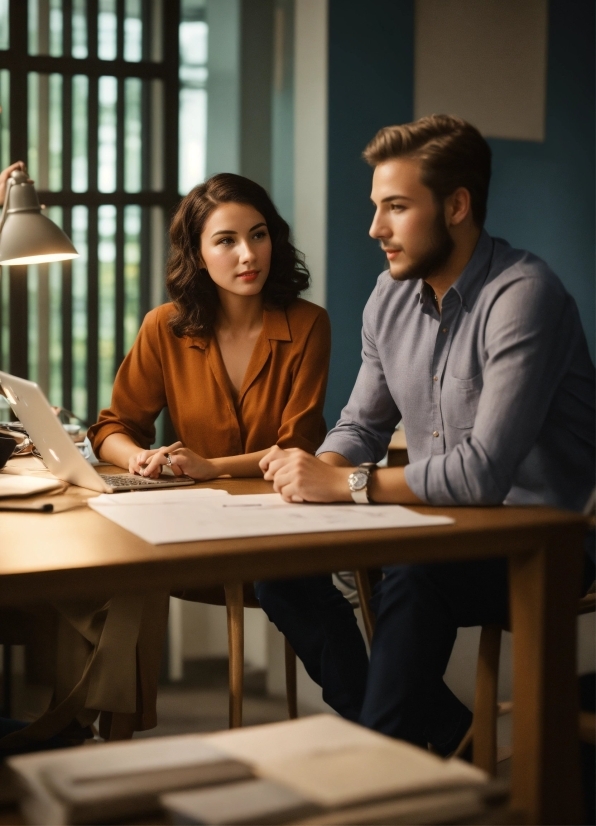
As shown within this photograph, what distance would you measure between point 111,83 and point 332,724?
3.95 m

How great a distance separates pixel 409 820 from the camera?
34.8 inches

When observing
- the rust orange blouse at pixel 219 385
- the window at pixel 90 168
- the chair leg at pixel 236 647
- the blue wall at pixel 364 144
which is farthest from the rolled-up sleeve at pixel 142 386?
the window at pixel 90 168

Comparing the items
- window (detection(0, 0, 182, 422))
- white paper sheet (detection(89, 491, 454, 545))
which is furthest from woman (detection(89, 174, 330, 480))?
window (detection(0, 0, 182, 422))

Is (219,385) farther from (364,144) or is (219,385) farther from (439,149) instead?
(364,144)

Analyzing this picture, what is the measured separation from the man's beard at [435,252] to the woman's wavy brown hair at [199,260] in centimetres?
70

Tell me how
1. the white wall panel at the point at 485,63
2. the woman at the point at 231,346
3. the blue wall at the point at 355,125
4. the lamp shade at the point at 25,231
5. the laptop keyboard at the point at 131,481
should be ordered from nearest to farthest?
1. the laptop keyboard at the point at 131,481
2. the lamp shade at the point at 25,231
3. the woman at the point at 231,346
4. the blue wall at the point at 355,125
5. the white wall panel at the point at 485,63

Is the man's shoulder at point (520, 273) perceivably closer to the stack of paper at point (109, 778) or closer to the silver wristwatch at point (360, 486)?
the silver wristwatch at point (360, 486)

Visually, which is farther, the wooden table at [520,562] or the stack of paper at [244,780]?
the wooden table at [520,562]

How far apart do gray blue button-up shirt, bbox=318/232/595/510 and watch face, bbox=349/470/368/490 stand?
0.06 metres

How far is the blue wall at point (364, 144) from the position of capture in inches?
168

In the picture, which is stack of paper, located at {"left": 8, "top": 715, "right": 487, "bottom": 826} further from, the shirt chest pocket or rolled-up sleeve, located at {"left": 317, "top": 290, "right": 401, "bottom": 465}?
rolled-up sleeve, located at {"left": 317, "top": 290, "right": 401, "bottom": 465}

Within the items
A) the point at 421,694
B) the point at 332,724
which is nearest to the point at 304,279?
the point at 421,694

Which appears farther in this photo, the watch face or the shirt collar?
the shirt collar

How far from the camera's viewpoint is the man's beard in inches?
67.7
